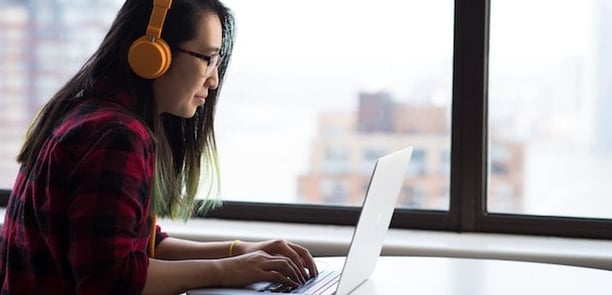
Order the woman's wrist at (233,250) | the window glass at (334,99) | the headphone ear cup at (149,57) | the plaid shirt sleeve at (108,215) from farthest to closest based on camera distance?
the window glass at (334,99), the woman's wrist at (233,250), the headphone ear cup at (149,57), the plaid shirt sleeve at (108,215)

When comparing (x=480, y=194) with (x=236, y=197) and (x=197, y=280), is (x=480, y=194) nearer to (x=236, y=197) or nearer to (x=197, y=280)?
(x=236, y=197)

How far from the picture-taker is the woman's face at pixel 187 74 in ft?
5.19

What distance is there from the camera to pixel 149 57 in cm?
147

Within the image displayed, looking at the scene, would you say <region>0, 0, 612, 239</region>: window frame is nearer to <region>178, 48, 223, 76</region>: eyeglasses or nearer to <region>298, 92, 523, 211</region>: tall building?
<region>298, 92, 523, 211</region>: tall building

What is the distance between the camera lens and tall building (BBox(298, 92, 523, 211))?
8.44 ft

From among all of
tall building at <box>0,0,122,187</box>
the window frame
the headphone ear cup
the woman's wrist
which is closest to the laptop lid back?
the woman's wrist

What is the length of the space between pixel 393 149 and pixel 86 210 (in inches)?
55.1

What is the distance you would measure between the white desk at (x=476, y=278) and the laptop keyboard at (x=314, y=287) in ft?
0.18

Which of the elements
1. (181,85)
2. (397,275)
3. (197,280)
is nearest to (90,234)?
(197,280)

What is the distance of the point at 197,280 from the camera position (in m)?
1.49

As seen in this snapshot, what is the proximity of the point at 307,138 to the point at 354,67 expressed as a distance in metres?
0.25

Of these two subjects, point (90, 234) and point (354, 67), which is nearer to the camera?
point (90, 234)

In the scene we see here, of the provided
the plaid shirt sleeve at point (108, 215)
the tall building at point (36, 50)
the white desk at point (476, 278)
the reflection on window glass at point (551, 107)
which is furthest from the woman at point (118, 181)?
the tall building at point (36, 50)

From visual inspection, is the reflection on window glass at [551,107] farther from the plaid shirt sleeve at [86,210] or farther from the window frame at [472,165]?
the plaid shirt sleeve at [86,210]
